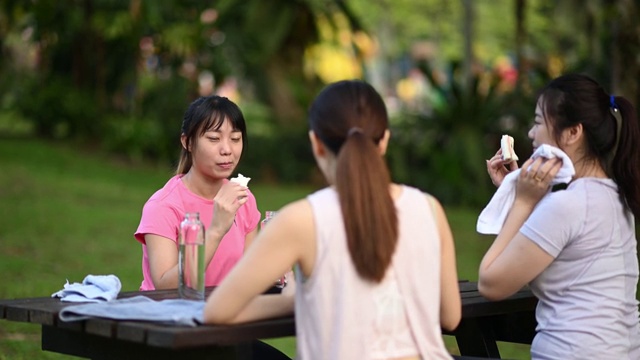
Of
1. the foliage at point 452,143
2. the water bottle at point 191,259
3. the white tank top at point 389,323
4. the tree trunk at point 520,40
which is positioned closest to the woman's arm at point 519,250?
the white tank top at point 389,323

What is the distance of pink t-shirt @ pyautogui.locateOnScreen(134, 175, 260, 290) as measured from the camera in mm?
4297

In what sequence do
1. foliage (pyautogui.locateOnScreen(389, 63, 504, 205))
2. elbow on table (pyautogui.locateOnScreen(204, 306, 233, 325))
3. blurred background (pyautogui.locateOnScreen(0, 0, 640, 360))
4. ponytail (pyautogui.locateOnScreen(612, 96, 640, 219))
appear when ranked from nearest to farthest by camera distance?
1. elbow on table (pyautogui.locateOnScreen(204, 306, 233, 325))
2. ponytail (pyautogui.locateOnScreen(612, 96, 640, 219))
3. blurred background (pyautogui.locateOnScreen(0, 0, 640, 360))
4. foliage (pyautogui.locateOnScreen(389, 63, 504, 205))

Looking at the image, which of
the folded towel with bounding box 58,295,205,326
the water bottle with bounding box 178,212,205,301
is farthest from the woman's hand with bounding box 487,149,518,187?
the folded towel with bounding box 58,295,205,326

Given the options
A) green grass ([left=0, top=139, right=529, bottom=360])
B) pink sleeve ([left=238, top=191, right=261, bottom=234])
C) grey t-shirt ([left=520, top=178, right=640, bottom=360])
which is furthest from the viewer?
green grass ([left=0, top=139, right=529, bottom=360])

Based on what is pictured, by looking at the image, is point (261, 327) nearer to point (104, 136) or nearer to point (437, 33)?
point (104, 136)

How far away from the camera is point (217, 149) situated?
439 centimetres

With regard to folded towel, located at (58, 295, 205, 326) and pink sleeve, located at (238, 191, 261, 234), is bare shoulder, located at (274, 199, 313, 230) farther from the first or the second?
pink sleeve, located at (238, 191, 261, 234)

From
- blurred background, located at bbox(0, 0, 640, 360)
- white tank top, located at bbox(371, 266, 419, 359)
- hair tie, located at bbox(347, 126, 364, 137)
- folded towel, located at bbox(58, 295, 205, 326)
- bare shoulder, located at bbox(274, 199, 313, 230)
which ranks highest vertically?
blurred background, located at bbox(0, 0, 640, 360)

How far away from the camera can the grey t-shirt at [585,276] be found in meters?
3.70

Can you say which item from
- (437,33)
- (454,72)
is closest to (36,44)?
(454,72)

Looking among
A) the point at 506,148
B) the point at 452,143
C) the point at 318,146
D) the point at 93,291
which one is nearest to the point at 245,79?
the point at 452,143

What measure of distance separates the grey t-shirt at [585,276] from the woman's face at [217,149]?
122 cm

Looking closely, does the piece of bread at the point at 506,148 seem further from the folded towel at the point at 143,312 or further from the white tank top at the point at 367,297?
the folded towel at the point at 143,312

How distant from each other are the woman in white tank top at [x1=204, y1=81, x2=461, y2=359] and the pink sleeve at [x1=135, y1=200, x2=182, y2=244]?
1.05 metres
